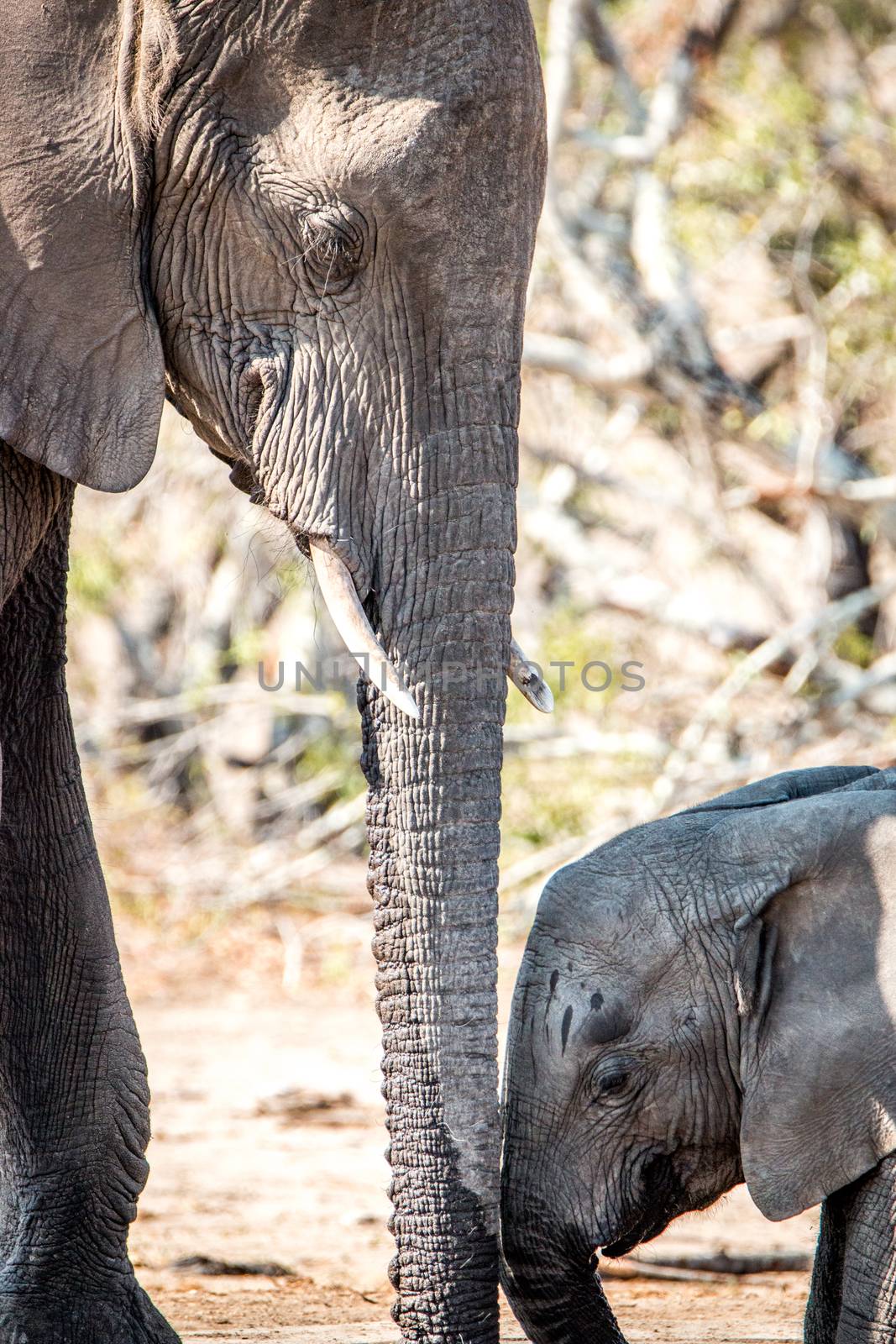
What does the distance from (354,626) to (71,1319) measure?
157 cm

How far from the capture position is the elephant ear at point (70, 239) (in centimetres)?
302

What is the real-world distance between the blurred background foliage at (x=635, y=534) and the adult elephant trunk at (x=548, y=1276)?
3.13 meters

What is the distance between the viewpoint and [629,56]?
11.2 metres

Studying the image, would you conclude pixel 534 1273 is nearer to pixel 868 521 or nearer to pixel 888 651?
pixel 868 521

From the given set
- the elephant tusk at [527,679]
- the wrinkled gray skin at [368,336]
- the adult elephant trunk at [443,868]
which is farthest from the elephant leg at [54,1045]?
the elephant tusk at [527,679]

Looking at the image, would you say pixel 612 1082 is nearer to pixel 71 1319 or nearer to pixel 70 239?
pixel 71 1319

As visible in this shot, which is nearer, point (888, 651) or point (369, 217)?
point (369, 217)

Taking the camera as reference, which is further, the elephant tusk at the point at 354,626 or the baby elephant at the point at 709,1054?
the baby elephant at the point at 709,1054

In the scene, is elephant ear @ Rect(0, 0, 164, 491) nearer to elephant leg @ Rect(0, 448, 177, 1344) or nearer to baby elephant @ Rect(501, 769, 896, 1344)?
elephant leg @ Rect(0, 448, 177, 1344)

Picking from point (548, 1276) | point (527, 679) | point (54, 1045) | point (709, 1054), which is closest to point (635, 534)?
point (54, 1045)

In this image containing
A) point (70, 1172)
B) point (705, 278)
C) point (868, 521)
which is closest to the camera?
point (70, 1172)

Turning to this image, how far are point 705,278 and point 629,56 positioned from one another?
4.82 feet

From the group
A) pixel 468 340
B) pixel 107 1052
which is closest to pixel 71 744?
pixel 107 1052

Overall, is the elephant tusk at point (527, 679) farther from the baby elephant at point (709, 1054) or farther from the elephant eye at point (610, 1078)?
the elephant eye at point (610, 1078)
